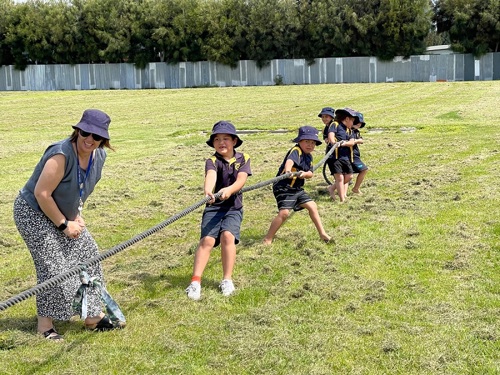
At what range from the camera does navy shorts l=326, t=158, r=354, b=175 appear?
954 centimetres

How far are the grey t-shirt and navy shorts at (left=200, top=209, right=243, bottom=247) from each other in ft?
4.24

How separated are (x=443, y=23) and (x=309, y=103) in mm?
31992

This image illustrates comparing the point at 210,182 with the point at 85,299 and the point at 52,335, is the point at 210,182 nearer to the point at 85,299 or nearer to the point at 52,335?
the point at 85,299

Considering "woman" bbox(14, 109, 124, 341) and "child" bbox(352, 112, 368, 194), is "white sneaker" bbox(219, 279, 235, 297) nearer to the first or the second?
"woman" bbox(14, 109, 124, 341)

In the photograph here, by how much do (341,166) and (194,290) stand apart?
4644 mm

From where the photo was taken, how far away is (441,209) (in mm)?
8414

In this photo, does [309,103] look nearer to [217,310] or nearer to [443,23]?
[217,310]

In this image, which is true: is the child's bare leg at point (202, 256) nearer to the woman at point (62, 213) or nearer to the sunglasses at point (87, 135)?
the woman at point (62, 213)

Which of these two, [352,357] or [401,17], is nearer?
[352,357]

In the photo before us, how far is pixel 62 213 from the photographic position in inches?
183

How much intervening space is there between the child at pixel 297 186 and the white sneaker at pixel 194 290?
1.80 meters

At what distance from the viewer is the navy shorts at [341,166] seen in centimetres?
954

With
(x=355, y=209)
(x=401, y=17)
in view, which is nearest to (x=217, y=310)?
(x=355, y=209)

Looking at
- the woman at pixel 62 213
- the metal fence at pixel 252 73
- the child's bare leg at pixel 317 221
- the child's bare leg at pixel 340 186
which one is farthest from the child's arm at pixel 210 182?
the metal fence at pixel 252 73
